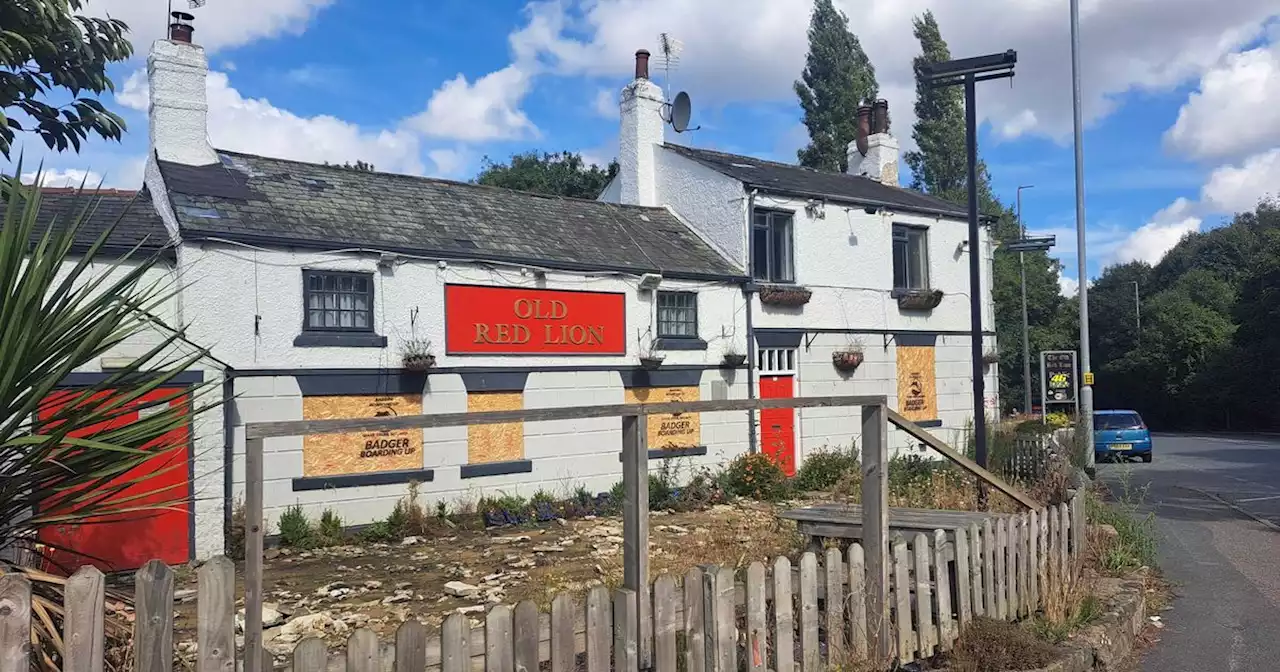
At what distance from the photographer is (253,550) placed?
283cm

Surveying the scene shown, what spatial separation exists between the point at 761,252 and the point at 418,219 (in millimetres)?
6425

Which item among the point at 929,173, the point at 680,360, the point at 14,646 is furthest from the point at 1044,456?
the point at 929,173

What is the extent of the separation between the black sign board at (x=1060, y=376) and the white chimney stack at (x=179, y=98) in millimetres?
15508

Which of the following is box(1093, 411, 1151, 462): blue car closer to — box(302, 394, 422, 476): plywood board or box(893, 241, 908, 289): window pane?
box(893, 241, 908, 289): window pane

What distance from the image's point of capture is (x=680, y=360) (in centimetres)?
1487

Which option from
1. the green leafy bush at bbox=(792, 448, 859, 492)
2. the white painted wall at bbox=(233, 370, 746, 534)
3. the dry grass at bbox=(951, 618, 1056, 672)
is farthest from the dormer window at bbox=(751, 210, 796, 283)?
the dry grass at bbox=(951, 618, 1056, 672)

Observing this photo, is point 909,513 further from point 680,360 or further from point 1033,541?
point 680,360

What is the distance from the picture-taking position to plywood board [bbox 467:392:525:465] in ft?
41.3

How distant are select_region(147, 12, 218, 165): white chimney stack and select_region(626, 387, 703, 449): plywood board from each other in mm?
7124

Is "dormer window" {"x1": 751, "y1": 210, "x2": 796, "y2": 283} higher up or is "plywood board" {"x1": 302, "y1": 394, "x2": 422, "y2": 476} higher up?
"dormer window" {"x1": 751, "y1": 210, "x2": 796, "y2": 283}

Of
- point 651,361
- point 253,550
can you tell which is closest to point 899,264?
point 651,361

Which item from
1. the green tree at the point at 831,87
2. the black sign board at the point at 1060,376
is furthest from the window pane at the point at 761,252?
the green tree at the point at 831,87

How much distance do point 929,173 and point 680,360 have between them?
30.8m

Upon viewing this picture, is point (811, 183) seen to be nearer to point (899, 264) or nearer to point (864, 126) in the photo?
point (899, 264)
